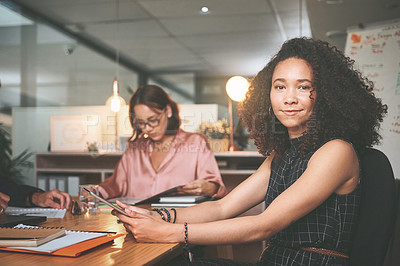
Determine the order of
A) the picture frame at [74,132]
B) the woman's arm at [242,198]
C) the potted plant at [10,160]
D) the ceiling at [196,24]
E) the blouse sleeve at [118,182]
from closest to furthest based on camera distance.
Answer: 1. the woman's arm at [242,198]
2. the blouse sleeve at [118,182]
3. the picture frame at [74,132]
4. the potted plant at [10,160]
5. the ceiling at [196,24]

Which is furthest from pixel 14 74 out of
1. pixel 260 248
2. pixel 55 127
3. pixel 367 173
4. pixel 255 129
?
pixel 367 173

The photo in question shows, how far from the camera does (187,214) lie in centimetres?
140

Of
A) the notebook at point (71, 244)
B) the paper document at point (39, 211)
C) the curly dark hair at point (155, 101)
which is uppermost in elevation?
the curly dark hair at point (155, 101)

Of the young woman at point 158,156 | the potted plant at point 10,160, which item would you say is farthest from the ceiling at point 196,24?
the young woman at point 158,156

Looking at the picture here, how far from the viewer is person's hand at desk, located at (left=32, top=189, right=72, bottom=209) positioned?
68.6 inches

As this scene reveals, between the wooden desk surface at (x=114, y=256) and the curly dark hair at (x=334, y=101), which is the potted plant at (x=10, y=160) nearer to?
the wooden desk surface at (x=114, y=256)

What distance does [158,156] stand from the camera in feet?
8.91

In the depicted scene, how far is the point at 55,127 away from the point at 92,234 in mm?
3202

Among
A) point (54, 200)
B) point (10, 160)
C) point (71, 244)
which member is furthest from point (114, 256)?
point (10, 160)

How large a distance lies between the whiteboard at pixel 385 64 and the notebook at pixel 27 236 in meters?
2.89

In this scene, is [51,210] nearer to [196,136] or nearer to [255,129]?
[255,129]

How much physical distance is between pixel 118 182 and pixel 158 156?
0.32 meters

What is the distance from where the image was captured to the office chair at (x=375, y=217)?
45.8 inches

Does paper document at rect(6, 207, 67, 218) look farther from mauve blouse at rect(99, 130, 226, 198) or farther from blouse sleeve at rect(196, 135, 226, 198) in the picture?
blouse sleeve at rect(196, 135, 226, 198)
